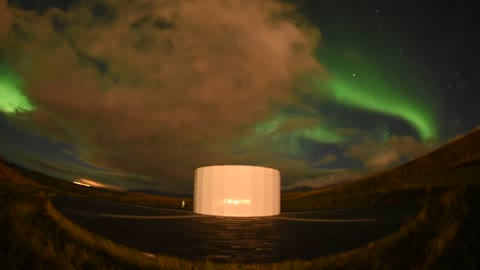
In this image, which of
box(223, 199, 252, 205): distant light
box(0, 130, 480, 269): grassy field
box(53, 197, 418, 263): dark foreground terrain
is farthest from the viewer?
box(223, 199, 252, 205): distant light

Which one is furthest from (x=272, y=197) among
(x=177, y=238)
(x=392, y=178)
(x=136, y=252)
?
(x=392, y=178)

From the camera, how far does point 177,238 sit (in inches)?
139

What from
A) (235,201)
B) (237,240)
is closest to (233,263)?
(237,240)

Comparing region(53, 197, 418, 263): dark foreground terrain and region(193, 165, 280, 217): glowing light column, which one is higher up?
region(193, 165, 280, 217): glowing light column

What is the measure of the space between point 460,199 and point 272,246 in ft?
7.49

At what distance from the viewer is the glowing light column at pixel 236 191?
687 centimetres

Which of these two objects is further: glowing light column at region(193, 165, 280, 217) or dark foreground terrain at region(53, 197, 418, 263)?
glowing light column at region(193, 165, 280, 217)

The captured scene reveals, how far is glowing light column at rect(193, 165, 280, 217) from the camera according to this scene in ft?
22.5

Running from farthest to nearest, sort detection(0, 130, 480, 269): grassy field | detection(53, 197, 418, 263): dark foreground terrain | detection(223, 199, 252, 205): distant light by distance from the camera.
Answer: detection(223, 199, 252, 205): distant light → detection(53, 197, 418, 263): dark foreground terrain → detection(0, 130, 480, 269): grassy field

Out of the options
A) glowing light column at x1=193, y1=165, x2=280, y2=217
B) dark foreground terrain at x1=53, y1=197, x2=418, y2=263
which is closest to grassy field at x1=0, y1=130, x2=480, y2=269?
dark foreground terrain at x1=53, y1=197, x2=418, y2=263

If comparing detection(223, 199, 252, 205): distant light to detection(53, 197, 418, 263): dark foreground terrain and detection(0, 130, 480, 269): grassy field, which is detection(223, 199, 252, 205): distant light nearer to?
detection(53, 197, 418, 263): dark foreground terrain

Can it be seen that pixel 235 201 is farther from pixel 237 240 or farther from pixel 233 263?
pixel 233 263

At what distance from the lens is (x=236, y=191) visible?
692 centimetres

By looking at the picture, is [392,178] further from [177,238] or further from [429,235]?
[177,238]
